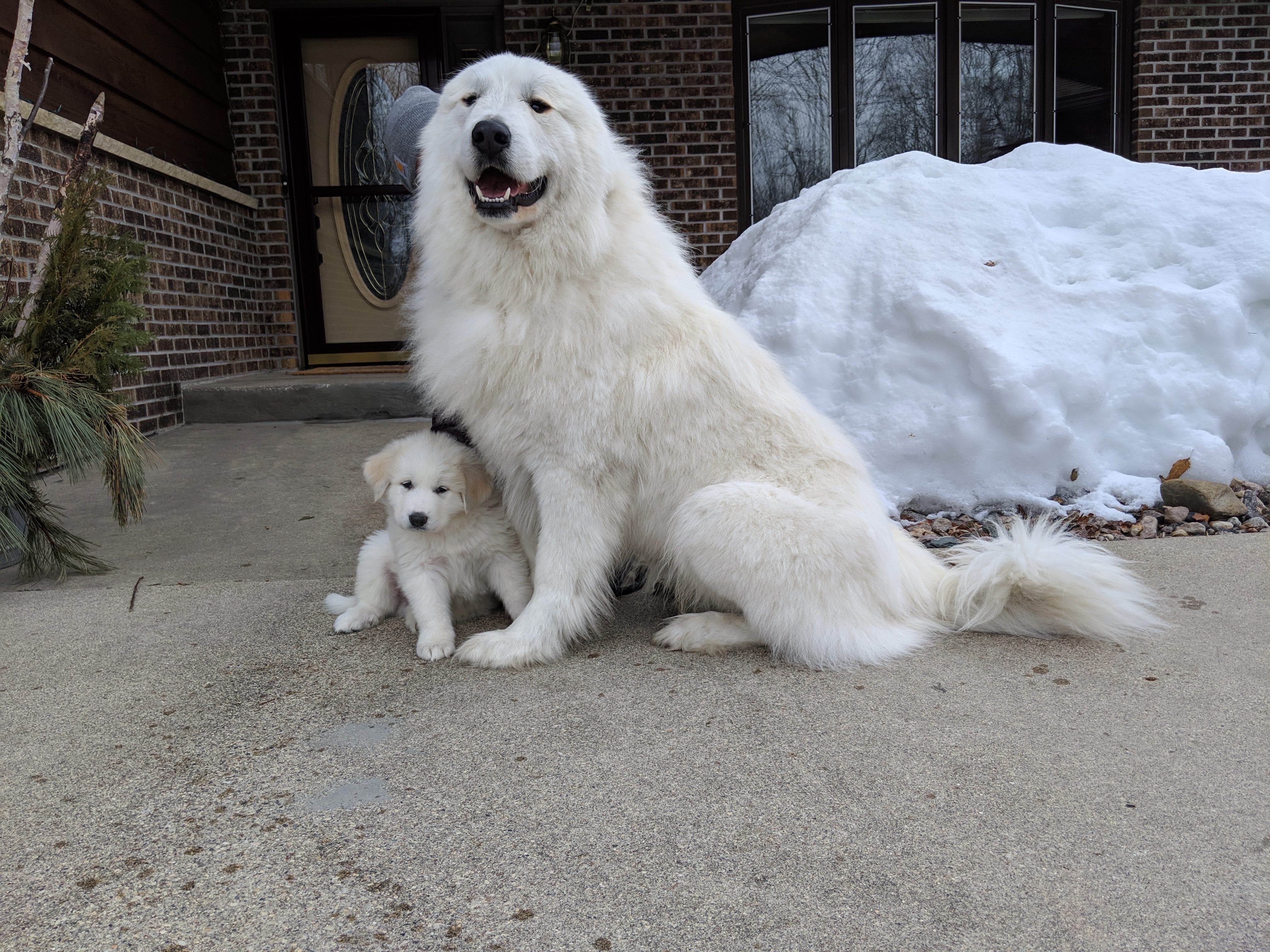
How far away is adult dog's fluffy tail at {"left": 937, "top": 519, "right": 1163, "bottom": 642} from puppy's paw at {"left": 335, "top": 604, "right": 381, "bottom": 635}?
6.22ft

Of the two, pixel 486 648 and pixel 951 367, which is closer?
pixel 486 648

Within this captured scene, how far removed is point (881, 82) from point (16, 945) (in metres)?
8.81

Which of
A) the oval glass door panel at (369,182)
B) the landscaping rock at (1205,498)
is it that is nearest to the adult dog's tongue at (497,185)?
the landscaping rock at (1205,498)

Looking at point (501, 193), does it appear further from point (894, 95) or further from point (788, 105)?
point (894, 95)

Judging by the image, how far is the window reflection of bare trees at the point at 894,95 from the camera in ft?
26.3

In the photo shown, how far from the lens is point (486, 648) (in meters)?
2.42

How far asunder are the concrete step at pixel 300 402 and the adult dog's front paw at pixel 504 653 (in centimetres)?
389

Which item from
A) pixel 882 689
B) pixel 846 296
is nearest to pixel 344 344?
pixel 846 296

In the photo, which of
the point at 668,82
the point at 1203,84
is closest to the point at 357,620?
the point at 668,82

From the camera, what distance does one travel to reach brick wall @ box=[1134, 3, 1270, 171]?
7.92 metres

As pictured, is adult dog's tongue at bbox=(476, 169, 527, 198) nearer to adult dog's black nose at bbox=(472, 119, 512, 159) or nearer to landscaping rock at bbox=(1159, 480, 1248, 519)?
adult dog's black nose at bbox=(472, 119, 512, 159)

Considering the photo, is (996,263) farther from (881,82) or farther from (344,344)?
(344,344)

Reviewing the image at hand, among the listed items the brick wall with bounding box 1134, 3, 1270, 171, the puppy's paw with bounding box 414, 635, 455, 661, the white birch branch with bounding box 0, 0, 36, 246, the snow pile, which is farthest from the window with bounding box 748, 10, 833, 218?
the puppy's paw with bounding box 414, 635, 455, 661

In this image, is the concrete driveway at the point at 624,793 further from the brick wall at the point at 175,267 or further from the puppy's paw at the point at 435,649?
the brick wall at the point at 175,267
